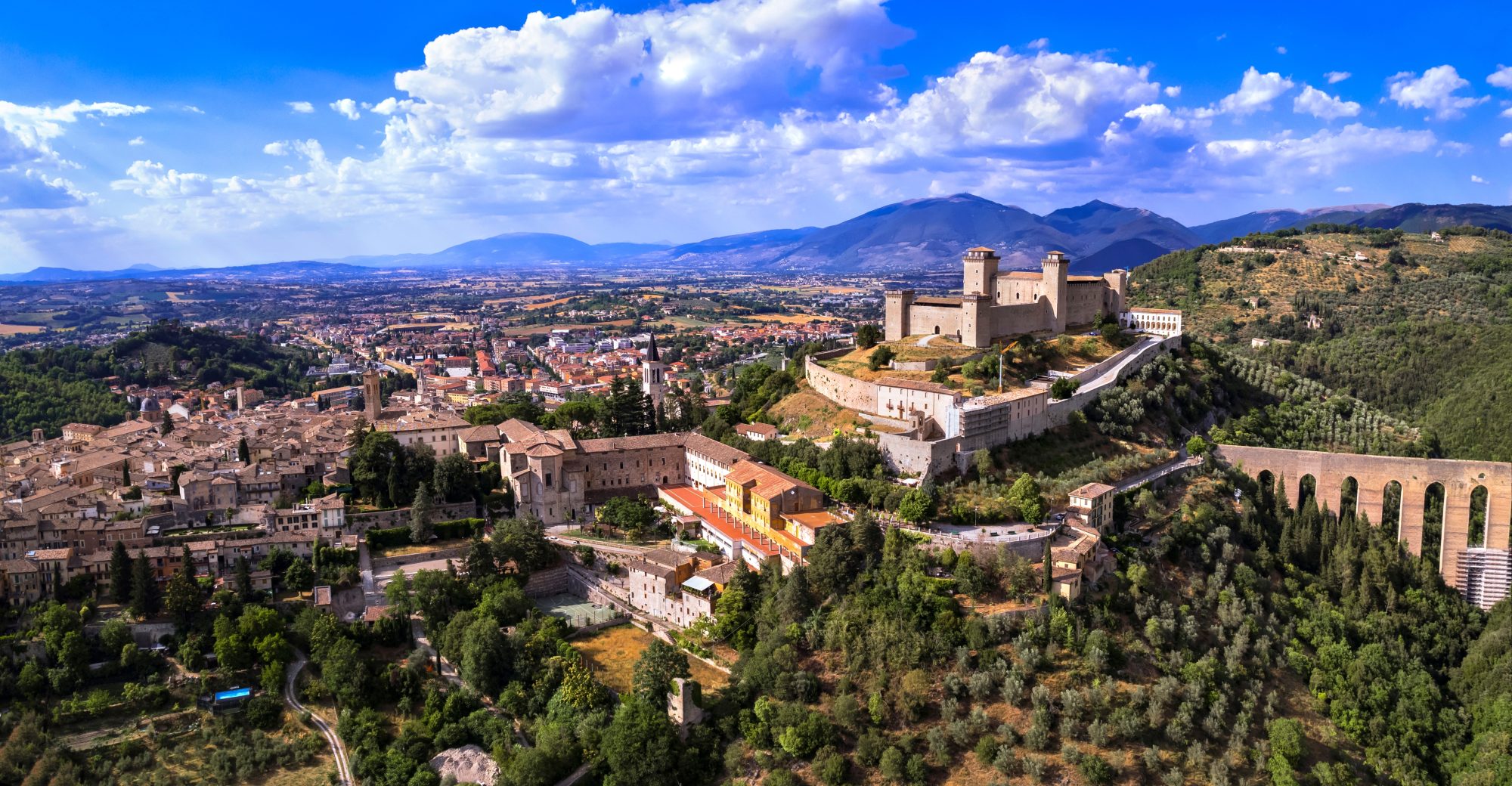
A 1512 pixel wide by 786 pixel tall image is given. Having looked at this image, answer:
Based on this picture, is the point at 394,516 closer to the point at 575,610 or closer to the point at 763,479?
the point at 575,610

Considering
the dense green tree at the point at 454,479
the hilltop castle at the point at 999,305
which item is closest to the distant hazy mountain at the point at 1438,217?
the hilltop castle at the point at 999,305

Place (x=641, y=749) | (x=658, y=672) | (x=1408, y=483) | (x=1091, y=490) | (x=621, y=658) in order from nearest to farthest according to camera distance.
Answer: (x=641, y=749), (x=658, y=672), (x=621, y=658), (x=1091, y=490), (x=1408, y=483)

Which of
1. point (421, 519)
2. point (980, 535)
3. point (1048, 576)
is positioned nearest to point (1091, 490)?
point (980, 535)

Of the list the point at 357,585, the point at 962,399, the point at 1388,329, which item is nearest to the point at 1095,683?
the point at 962,399

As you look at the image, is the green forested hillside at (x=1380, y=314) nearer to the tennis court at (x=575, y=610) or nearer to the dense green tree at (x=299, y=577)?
the tennis court at (x=575, y=610)

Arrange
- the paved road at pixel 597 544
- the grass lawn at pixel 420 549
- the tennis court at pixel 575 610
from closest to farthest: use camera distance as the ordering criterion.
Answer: the tennis court at pixel 575 610 < the paved road at pixel 597 544 < the grass lawn at pixel 420 549
